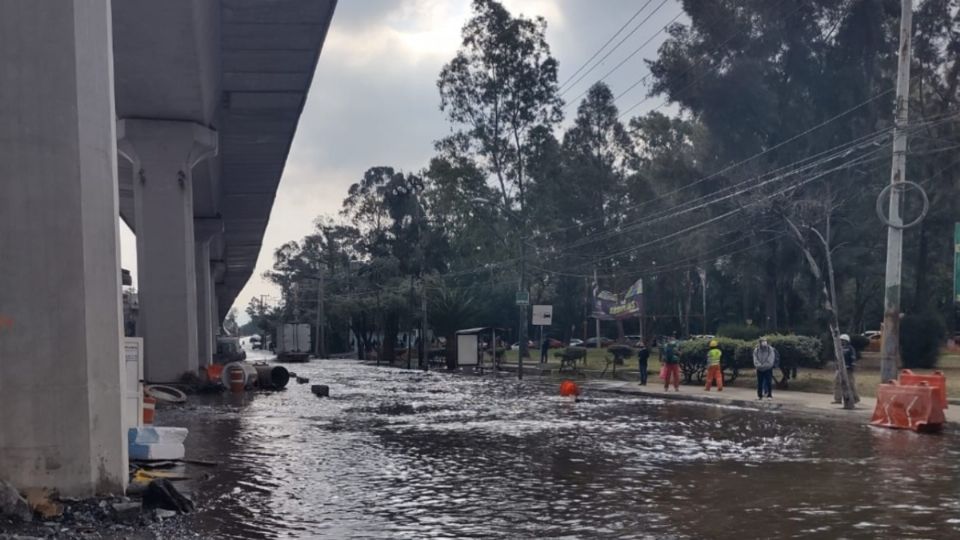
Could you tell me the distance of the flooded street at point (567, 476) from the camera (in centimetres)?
990

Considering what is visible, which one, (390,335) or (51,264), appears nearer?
(51,264)

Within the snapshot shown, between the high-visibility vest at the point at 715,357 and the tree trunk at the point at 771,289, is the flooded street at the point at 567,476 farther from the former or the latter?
the tree trunk at the point at 771,289

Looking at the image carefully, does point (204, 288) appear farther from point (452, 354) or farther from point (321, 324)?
point (321, 324)

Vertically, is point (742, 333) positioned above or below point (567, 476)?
above

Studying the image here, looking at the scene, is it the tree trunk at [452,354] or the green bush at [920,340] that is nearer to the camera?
the green bush at [920,340]

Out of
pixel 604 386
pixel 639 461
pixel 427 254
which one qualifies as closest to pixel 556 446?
pixel 639 461

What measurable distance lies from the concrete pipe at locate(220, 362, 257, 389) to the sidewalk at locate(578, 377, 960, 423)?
39.9ft

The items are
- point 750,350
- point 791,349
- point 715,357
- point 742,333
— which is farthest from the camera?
point 742,333

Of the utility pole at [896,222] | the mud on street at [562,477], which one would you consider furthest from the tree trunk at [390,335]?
the mud on street at [562,477]

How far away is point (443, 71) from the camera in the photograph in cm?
6500

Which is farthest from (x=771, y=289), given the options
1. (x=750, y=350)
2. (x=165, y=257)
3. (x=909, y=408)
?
(x=909, y=408)

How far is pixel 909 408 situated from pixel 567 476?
960 cm

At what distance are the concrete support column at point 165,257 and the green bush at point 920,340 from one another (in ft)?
91.4

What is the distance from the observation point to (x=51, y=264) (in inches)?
389
